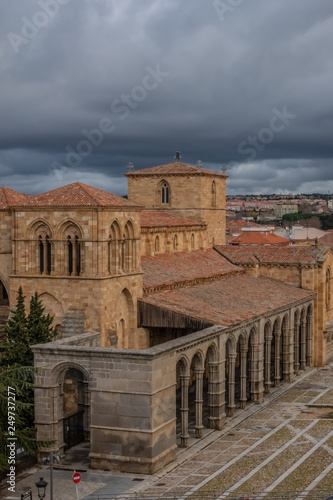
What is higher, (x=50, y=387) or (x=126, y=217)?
(x=126, y=217)

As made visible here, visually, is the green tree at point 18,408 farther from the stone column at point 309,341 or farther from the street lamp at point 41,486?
the stone column at point 309,341

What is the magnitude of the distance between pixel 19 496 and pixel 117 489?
375 centimetres

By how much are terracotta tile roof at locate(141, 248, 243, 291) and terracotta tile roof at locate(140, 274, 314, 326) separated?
27.2 inches

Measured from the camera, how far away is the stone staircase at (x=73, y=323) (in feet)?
133

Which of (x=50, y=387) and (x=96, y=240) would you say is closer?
(x=50, y=387)

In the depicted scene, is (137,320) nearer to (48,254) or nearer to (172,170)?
(48,254)

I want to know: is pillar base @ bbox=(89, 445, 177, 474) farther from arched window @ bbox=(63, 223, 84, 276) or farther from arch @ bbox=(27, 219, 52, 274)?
arch @ bbox=(27, 219, 52, 274)

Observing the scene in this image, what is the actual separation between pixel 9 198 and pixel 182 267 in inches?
568

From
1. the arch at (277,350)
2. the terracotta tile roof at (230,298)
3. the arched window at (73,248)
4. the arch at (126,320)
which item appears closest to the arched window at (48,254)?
the arched window at (73,248)

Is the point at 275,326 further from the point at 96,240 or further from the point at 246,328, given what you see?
the point at 96,240

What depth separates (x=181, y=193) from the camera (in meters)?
66.1

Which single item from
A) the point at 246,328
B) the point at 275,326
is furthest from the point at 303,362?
the point at 246,328

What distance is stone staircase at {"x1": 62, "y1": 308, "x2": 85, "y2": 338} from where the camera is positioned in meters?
40.7

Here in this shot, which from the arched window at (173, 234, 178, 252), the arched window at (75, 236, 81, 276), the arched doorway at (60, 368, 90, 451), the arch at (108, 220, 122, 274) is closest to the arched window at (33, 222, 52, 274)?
the arched window at (75, 236, 81, 276)
